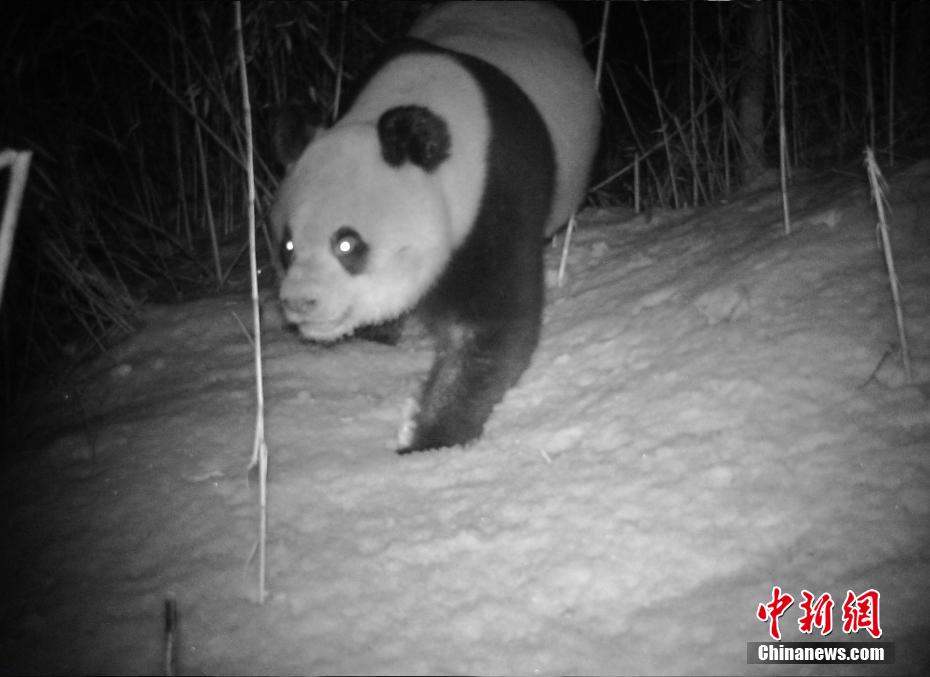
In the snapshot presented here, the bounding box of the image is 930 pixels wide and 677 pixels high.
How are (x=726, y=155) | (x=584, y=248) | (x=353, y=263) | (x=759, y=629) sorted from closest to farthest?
(x=759, y=629)
(x=353, y=263)
(x=584, y=248)
(x=726, y=155)

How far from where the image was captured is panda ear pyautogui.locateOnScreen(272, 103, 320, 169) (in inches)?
118

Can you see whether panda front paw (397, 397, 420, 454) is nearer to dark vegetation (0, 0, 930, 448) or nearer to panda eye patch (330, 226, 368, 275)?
panda eye patch (330, 226, 368, 275)

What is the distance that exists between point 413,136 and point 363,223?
0.39 metres

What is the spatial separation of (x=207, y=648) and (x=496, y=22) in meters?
3.39

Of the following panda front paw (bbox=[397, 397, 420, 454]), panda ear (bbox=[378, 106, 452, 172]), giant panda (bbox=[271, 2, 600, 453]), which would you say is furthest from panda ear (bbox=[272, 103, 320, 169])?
panda front paw (bbox=[397, 397, 420, 454])

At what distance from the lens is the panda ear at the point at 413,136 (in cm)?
271

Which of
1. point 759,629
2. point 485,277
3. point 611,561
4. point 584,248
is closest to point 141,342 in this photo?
point 485,277

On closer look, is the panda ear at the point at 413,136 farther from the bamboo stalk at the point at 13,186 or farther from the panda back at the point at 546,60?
the bamboo stalk at the point at 13,186

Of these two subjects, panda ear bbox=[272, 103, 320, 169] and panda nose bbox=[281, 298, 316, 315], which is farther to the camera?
panda ear bbox=[272, 103, 320, 169]

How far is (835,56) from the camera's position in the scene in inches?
191

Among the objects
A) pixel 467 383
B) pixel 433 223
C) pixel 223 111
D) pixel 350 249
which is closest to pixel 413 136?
→ pixel 433 223

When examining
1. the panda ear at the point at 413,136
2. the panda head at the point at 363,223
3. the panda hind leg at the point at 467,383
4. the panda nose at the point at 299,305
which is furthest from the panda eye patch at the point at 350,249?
the panda hind leg at the point at 467,383

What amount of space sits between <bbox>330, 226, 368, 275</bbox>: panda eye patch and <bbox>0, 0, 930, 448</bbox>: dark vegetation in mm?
1633

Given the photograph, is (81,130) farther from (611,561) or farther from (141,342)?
(611,561)
